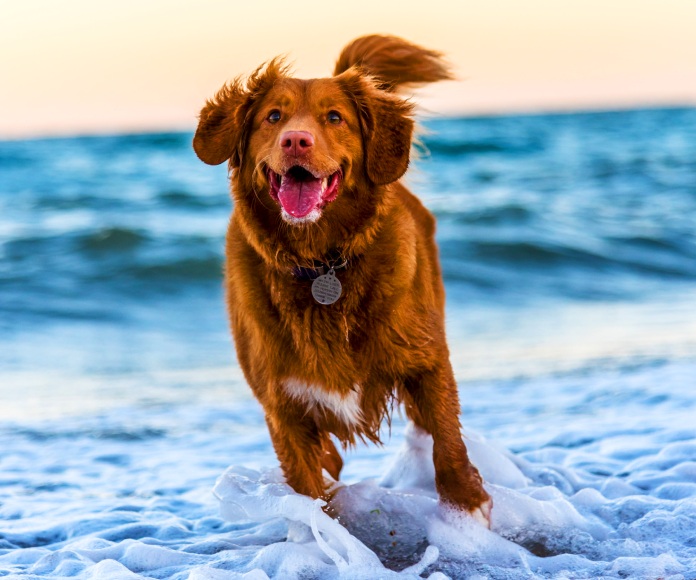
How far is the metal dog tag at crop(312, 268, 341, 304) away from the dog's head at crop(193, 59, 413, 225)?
0.25 m

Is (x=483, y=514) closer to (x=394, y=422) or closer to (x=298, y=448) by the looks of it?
(x=298, y=448)

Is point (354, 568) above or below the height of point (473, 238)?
above

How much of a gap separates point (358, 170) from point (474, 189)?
15.2m

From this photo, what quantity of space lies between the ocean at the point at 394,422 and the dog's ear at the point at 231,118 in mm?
1218

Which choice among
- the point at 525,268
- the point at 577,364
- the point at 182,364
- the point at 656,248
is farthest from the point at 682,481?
the point at 656,248

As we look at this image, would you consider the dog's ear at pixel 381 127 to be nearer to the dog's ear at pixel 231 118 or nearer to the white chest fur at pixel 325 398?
the dog's ear at pixel 231 118

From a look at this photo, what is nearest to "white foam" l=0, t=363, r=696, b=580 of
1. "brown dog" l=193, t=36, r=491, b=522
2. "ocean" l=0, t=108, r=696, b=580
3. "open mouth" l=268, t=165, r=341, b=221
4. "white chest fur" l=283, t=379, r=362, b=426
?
"ocean" l=0, t=108, r=696, b=580

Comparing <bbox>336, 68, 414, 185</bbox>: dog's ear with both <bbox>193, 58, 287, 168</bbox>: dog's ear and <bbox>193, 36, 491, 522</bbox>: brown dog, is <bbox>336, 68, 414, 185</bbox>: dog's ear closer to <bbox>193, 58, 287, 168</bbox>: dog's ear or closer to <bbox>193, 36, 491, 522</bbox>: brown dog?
<bbox>193, 36, 491, 522</bbox>: brown dog

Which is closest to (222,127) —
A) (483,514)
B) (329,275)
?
(329,275)

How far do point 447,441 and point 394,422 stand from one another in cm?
257

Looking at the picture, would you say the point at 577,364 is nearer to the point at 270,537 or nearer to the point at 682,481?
the point at 682,481

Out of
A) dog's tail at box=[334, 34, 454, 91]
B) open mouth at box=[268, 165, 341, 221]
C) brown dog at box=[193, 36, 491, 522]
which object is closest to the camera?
open mouth at box=[268, 165, 341, 221]

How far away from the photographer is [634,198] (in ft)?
57.3

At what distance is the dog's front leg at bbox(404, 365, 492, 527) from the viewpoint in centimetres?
390
